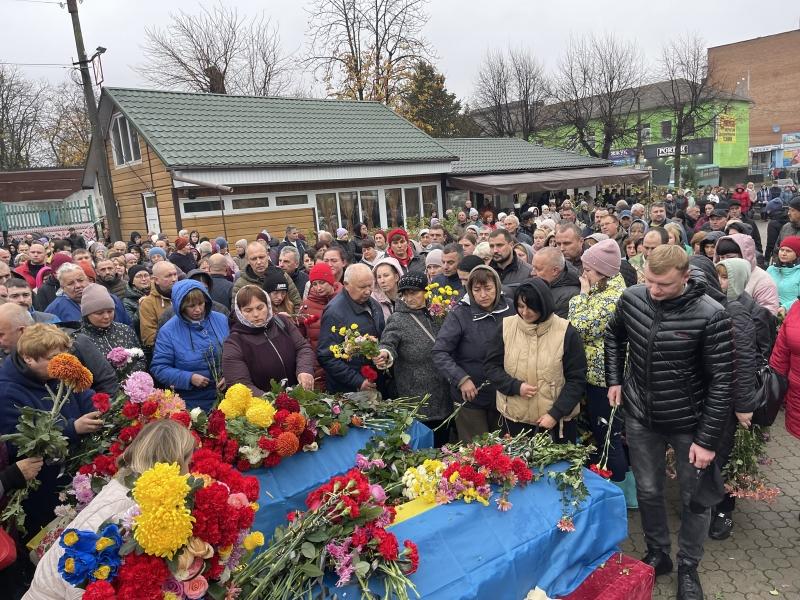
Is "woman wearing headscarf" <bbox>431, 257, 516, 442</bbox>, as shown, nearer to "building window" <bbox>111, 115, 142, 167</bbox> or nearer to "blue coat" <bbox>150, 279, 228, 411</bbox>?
"blue coat" <bbox>150, 279, 228, 411</bbox>

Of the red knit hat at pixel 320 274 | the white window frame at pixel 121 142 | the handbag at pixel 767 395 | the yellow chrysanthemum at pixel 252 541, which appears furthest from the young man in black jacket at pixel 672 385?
the white window frame at pixel 121 142

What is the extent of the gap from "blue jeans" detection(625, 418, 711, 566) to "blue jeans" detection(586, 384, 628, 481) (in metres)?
0.55

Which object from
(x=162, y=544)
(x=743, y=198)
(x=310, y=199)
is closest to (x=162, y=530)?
(x=162, y=544)

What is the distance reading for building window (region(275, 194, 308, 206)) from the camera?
16.0m

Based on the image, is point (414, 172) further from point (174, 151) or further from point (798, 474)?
point (798, 474)

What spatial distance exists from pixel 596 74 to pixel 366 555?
3559 cm

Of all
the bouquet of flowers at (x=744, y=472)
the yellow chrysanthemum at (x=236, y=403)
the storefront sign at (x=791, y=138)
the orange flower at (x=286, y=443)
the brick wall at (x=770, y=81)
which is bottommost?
the bouquet of flowers at (x=744, y=472)

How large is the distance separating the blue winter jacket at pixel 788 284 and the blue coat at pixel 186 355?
5.47m

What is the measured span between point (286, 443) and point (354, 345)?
1.22m

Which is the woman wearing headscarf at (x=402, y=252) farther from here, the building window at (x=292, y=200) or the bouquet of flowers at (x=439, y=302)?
the building window at (x=292, y=200)

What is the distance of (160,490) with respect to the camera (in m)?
1.90

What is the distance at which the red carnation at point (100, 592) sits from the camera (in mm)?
1815

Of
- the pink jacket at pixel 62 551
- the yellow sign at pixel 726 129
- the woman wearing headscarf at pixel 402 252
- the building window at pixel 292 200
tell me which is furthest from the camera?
the yellow sign at pixel 726 129

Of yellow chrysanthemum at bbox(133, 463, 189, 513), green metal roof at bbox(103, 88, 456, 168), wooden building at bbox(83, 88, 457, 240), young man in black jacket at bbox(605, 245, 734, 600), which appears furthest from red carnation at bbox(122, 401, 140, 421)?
green metal roof at bbox(103, 88, 456, 168)
